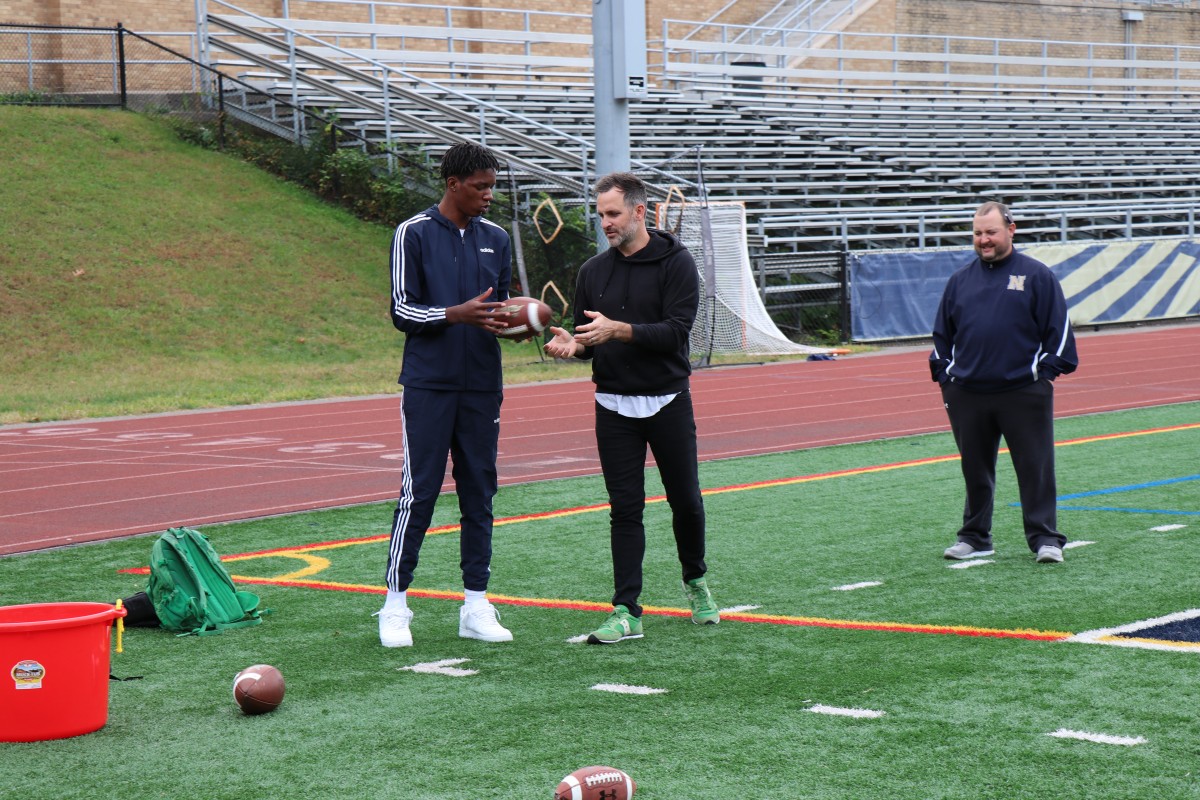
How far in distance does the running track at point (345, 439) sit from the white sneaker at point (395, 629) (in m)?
3.57

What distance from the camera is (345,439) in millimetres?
13688

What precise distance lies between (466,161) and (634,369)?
107 cm

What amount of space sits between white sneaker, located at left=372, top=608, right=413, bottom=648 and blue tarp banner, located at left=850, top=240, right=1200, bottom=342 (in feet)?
56.0

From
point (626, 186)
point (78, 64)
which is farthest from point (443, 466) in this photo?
point (78, 64)

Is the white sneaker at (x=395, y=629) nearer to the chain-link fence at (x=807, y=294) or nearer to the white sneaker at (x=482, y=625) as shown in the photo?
the white sneaker at (x=482, y=625)

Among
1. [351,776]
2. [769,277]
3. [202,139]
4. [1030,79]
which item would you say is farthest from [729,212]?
[1030,79]

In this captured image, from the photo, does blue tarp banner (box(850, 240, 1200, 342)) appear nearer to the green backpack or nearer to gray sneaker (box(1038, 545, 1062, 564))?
gray sneaker (box(1038, 545, 1062, 564))

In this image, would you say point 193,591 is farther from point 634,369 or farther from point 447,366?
point 634,369

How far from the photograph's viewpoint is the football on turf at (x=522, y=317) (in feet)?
19.6

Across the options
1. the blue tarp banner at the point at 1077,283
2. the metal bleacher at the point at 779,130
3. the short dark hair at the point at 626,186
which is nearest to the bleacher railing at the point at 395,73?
the metal bleacher at the point at 779,130

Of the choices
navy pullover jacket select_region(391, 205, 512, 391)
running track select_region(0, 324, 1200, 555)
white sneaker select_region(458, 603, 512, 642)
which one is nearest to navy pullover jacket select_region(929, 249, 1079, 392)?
navy pullover jacket select_region(391, 205, 512, 391)

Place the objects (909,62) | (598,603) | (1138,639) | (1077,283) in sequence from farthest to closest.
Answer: (909,62), (1077,283), (598,603), (1138,639)

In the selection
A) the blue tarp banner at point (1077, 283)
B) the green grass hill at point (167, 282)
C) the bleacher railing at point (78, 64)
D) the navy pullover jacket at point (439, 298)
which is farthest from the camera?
the bleacher railing at point (78, 64)

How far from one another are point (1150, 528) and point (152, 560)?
17.2 feet
